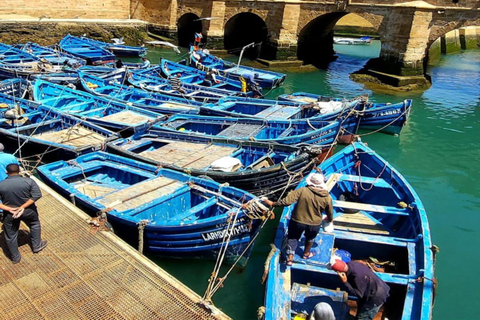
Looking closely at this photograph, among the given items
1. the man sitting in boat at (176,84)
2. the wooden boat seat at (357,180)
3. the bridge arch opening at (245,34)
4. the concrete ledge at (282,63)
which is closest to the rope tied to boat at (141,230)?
the wooden boat seat at (357,180)

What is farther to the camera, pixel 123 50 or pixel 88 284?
pixel 123 50

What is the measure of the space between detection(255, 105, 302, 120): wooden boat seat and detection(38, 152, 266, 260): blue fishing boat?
5.80 meters

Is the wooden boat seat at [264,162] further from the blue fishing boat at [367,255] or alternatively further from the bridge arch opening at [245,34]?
the bridge arch opening at [245,34]

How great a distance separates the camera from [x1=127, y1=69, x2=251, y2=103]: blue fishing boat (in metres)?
17.5

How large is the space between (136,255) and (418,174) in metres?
11.0

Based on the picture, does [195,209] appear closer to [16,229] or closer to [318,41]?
[16,229]

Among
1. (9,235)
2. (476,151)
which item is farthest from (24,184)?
(476,151)

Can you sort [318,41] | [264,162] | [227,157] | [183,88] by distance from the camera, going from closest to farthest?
[227,157] < [264,162] < [183,88] < [318,41]

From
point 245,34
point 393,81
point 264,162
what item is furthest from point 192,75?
point 245,34

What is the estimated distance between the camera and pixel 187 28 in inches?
1524

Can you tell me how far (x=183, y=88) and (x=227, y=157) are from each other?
360 inches

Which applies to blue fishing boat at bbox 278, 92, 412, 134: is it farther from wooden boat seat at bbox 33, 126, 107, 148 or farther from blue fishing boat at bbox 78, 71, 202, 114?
wooden boat seat at bbox 33, 126, 107, 148

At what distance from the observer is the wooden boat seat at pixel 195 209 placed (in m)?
8.15

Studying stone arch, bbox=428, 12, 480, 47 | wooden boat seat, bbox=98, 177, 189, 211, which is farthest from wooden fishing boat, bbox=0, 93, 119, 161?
stone arch, bbox=428, 12, 480, 47
